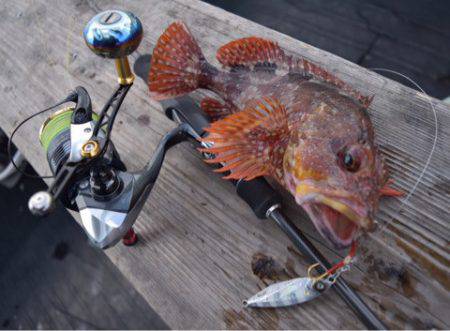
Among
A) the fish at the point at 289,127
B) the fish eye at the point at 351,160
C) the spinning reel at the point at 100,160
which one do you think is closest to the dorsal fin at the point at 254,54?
the fish at the point at 289,127

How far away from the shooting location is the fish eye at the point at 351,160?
34.6 inches

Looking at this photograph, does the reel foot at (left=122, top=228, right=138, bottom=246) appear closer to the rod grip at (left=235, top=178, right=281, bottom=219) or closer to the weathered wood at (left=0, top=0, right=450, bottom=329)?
the weathered wood at (left=0, top=0, right=450, bottom=329)

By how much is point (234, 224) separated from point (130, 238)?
0.33 m

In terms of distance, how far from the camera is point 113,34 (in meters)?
0.74

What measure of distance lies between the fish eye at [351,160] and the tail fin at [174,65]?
601 millimetres

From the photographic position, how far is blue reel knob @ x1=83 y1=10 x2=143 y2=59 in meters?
0.74

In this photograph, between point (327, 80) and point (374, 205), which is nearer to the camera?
point (374, 205)

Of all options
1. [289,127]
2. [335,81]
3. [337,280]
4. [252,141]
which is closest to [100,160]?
[252,141]

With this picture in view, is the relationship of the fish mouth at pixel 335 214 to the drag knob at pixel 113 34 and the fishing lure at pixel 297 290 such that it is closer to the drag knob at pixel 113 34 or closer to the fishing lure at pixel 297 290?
the fishing lure at pixel 297 290

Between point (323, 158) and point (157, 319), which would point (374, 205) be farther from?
point (157, 319)

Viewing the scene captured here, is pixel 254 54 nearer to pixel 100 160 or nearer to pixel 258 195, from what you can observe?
pixel 258 195

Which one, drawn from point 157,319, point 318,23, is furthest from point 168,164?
point 318,23

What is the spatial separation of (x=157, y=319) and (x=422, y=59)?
7.65 feet

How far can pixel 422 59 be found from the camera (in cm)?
233
